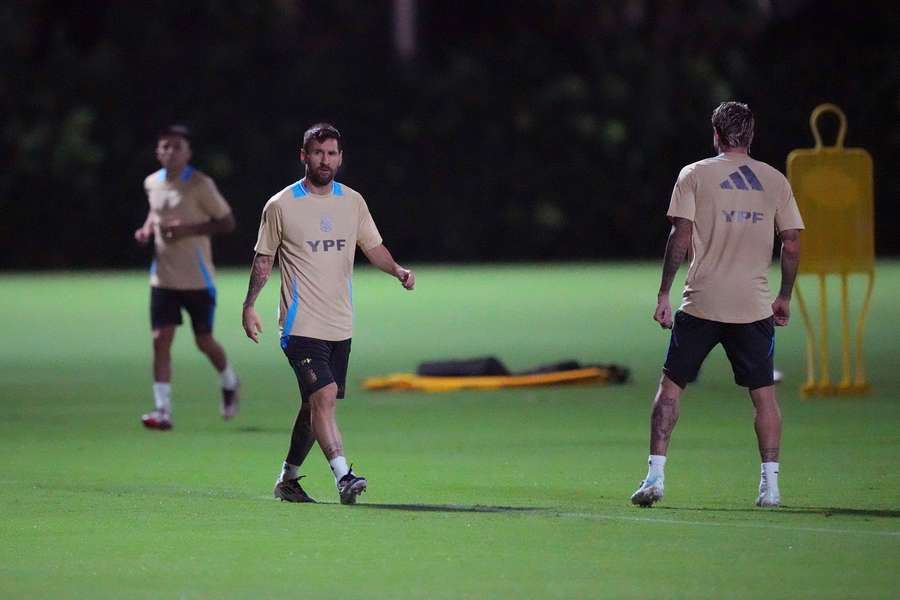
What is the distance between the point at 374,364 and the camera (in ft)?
67.8

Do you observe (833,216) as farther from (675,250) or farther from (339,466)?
(339,466)

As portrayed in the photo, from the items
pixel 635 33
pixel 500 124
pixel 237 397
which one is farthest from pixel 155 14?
pixel 237 397

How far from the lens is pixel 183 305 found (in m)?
15.4

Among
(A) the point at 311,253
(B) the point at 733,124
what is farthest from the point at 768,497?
(A) the point at 311,253

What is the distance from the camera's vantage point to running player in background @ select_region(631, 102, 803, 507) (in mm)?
9938

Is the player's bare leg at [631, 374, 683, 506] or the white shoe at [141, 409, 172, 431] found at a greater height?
the player's bare leg at [631, 374, 683, 506]

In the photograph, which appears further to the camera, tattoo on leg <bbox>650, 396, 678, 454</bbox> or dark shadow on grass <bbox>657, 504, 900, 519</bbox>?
tattoo on leg <bbox>650, 396, 678, 454</bbox>

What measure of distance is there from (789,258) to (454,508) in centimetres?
218

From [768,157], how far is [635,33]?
4798 millimetres

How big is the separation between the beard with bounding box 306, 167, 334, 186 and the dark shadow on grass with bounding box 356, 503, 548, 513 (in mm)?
1711

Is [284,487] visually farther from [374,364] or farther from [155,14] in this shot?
[155,14]

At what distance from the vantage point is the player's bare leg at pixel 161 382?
47.7ft

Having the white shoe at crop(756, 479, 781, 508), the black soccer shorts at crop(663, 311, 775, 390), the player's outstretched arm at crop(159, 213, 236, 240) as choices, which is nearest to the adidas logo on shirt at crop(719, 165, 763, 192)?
the black soccer shorts at crop(663, 311, 775, 390)

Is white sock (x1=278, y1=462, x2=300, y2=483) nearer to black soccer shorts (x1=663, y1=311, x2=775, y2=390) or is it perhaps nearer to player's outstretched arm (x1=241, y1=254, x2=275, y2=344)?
player's outstretched arm (x1=241, y1=254, x2=275, y2=344)
